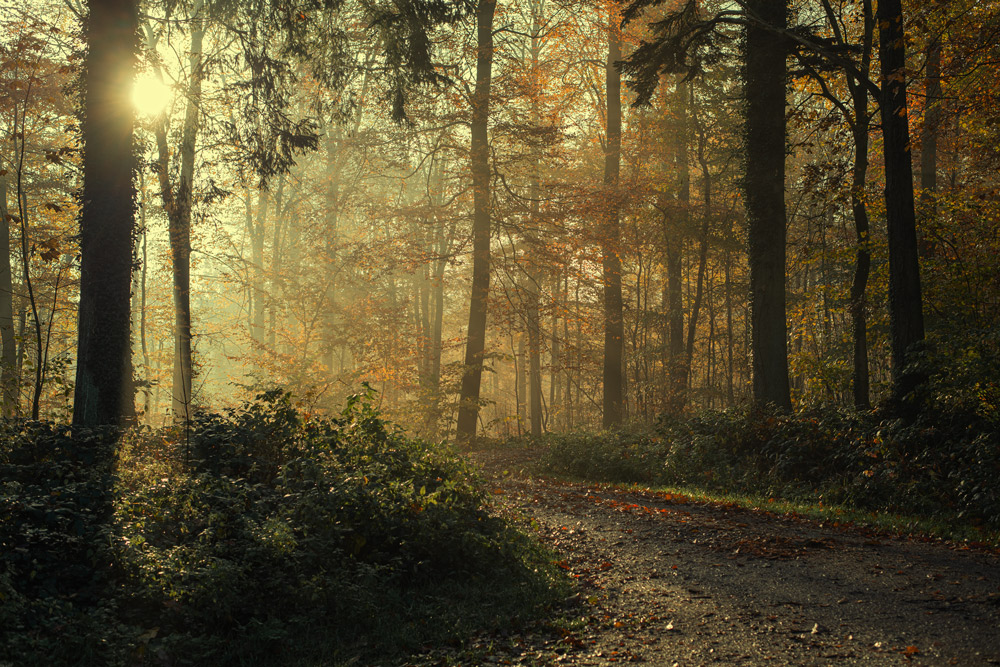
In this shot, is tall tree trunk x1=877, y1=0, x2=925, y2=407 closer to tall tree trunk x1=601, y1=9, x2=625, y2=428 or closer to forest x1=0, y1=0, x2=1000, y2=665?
forest x1=0, y1=0, x2=1000, y2=665

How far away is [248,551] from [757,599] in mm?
4205

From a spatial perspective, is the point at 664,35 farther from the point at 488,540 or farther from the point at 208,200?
the point at 488,540

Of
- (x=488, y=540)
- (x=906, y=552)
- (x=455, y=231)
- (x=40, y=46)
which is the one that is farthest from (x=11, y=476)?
(x=455, y=231)

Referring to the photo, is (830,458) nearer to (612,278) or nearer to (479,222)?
(612,278)

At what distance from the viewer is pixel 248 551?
207 inches

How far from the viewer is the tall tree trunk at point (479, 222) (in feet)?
58.6

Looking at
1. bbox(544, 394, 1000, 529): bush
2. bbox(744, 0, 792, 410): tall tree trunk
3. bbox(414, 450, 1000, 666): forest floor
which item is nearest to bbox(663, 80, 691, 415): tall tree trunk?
bbox(544, 394, 1000, 529): bush

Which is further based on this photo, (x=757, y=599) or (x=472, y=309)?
(x=472, y=309)

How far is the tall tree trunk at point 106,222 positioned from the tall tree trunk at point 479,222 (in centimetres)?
989

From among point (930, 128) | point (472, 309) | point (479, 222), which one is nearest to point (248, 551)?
point (930, 128)

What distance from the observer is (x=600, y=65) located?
21.2m

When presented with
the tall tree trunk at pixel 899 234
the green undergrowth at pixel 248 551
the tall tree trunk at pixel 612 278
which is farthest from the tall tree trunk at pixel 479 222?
the green undergrowth at pixel 248 551

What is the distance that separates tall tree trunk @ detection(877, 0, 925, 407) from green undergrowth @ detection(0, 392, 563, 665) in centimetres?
660

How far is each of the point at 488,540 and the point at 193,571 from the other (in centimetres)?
272
